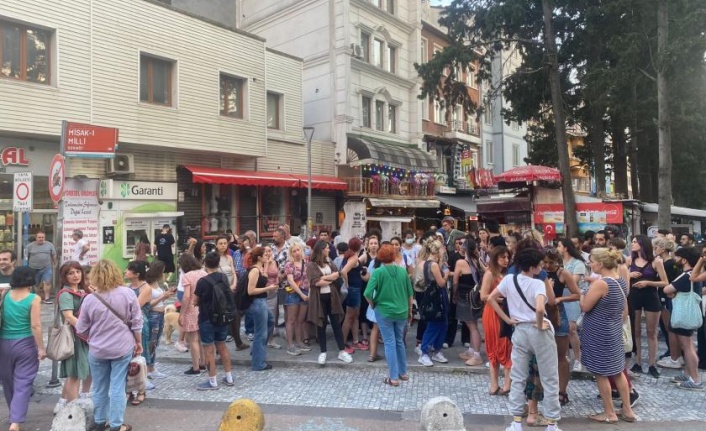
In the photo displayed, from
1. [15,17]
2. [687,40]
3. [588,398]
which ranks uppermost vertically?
[15,17]

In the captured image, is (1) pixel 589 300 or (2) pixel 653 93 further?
(2) pixel 653 93

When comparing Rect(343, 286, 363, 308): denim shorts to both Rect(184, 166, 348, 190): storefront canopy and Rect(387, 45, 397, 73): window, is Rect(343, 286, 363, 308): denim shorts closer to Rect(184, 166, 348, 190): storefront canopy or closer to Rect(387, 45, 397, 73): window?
Rect(184, 166, 348, 190): storefront canopy

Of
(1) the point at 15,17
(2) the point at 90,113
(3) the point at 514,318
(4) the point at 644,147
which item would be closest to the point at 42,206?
(2) the point at 90,113

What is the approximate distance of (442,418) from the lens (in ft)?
15.1

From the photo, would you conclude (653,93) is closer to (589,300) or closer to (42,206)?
(589,300)

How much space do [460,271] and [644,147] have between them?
21706 mm

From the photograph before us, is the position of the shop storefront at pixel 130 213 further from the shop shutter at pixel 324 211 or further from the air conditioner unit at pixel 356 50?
the air conditioner unit at pixel 356 50

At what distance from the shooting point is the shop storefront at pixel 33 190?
40.3ft

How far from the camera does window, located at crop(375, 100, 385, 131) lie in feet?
78.2

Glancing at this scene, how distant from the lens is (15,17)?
38.7ft

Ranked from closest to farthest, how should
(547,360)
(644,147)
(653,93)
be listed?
(547,360) < (653,93) < (644,147)

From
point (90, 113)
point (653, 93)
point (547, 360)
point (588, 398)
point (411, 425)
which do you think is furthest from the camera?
point (653, 93)

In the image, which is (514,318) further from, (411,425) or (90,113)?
(90,113)

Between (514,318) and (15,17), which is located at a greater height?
(15,17)
